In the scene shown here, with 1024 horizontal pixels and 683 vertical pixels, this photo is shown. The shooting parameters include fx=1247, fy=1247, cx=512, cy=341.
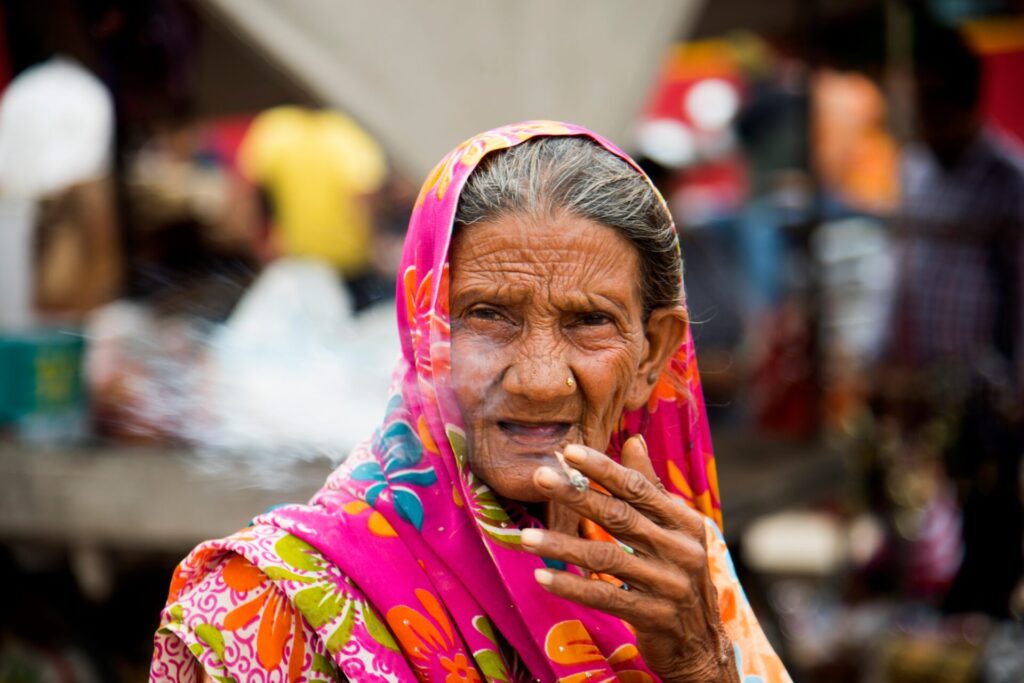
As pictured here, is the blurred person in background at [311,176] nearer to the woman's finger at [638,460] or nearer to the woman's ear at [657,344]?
the woman's ear at [657,344]

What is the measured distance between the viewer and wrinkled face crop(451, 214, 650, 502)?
1.63 meters

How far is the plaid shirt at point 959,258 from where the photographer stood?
5.58m

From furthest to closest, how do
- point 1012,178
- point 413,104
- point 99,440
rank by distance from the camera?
point 1012,178 < point 99,440 < point 413,104

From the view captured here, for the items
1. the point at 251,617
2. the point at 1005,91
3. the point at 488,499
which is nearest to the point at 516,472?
the point at 488,499

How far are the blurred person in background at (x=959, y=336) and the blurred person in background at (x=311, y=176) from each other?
3.14 metres

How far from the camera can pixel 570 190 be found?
5.51 ft

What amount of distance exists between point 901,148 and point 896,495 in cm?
180

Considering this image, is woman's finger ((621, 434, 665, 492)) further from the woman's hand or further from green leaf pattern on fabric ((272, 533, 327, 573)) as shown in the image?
green leaf pattern on fabric ((272, 533, 327, 573))

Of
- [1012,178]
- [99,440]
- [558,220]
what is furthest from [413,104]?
[1012,178]

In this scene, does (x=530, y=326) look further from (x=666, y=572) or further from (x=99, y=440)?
(x=99, y=440)

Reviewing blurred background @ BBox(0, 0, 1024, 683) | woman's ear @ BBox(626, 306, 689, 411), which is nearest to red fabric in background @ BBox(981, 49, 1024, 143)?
blurred background @ BBox(0, 0, 1024, 683)

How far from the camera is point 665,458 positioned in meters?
1.86

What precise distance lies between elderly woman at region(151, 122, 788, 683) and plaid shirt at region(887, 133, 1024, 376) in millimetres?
4147

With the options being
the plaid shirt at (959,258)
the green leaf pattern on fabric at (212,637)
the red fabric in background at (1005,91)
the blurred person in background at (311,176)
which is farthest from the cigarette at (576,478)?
the red fabric in background at (1005,91)
